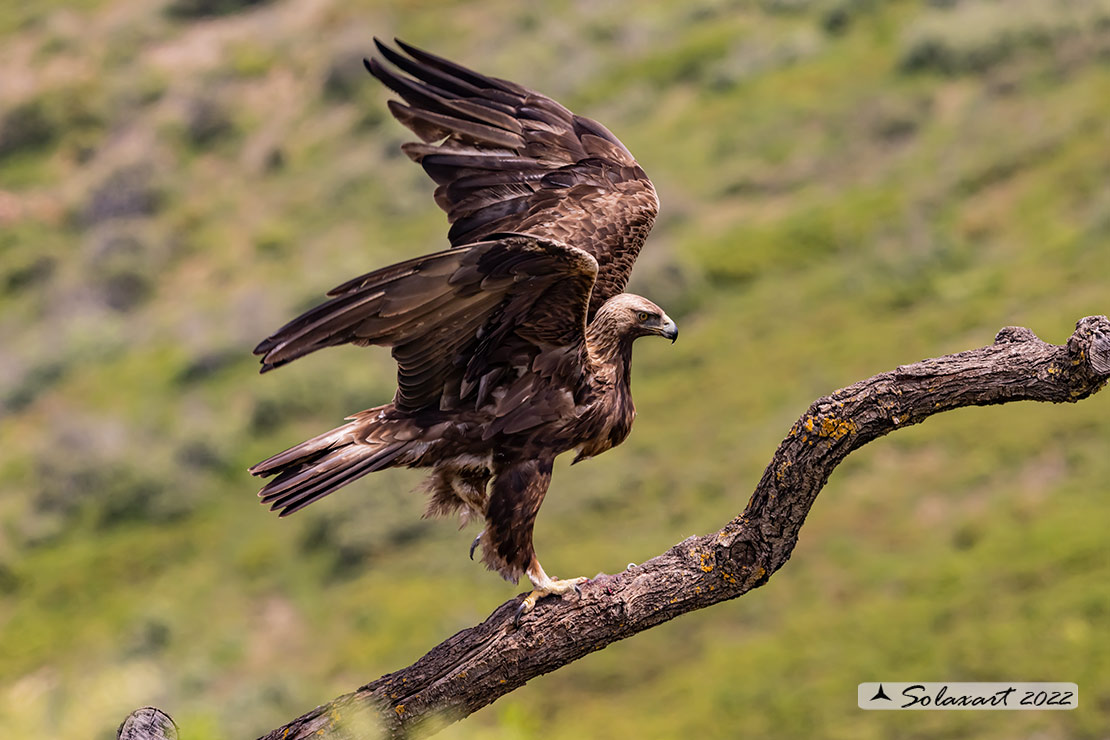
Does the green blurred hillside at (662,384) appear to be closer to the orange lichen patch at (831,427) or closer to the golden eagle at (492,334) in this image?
the golden eagle at (492,334)

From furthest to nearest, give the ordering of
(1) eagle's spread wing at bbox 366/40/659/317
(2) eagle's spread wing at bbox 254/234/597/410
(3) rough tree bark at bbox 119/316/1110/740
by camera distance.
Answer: (1) eagle's spread wing at bbox 366/40/659/317, (2) eagle's spread wing at bbox 254/234/597/410, (3) rough tree bark at bbox 119/316/1110/740

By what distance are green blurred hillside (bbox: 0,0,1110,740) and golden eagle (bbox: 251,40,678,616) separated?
1.18 meters

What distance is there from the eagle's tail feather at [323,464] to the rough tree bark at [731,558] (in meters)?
0.84

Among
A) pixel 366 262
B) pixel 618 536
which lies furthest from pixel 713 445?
pixel 366 262

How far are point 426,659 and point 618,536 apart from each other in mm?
13661

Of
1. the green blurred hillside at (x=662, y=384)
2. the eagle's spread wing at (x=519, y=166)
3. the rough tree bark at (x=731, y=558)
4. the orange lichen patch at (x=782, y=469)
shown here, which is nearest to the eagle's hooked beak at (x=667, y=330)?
the eagle's spread wing at (x=519, y=166)

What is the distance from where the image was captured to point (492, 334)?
5.70 meters

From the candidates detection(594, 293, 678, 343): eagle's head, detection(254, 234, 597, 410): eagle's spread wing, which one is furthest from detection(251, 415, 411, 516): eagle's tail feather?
detection(594, 293, 678, 343): eagle's head

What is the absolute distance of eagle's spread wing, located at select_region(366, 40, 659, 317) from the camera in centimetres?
674

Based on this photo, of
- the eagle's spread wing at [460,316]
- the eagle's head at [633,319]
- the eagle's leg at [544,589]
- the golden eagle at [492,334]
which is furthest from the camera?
the eagle's head at [633,319]

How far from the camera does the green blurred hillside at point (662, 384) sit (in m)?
Answer: 15.3

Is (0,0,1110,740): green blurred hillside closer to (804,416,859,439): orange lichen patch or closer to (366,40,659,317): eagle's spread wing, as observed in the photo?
(804,416,859,439): orange lichen patch

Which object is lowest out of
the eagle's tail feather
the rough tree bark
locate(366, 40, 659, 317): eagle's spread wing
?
the rough tree bark

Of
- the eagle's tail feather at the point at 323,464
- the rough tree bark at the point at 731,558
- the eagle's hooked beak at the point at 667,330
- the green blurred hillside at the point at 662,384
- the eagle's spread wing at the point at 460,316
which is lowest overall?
the rough tree bark at the point at 731,558
